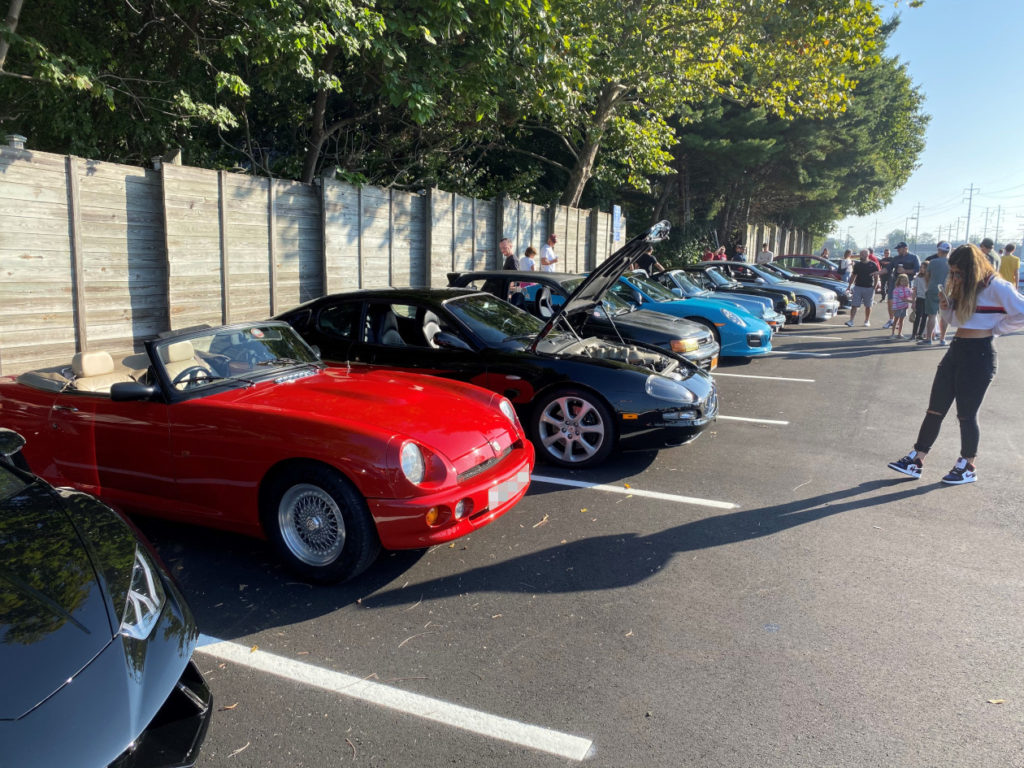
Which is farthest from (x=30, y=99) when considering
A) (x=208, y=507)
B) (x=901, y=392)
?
(x=901, y=392)

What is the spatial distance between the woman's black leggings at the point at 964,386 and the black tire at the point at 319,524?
4483mm

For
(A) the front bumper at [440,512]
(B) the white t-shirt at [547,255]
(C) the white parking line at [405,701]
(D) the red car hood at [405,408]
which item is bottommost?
(C) the white parking line at [405,701]

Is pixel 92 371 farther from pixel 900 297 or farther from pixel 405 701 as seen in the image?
pixel 900 297

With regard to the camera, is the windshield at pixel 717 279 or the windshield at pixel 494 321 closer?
the windshield at pixel 494 321

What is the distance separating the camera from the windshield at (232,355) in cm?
438

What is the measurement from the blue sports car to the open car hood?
3.61 meters

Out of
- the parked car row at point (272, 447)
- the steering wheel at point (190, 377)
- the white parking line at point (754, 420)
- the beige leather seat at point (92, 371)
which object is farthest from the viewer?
the white parking line at point (754, 420)

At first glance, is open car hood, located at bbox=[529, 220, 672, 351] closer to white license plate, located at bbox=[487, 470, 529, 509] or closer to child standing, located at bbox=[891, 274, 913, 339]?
white license plate, located at bbox=[487, 470, 529, 509]

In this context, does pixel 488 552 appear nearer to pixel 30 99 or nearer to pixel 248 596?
pixel 248 596

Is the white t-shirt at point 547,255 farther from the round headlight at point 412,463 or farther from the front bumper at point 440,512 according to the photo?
the round headlight at point 412,463

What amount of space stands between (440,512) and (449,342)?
109 inches

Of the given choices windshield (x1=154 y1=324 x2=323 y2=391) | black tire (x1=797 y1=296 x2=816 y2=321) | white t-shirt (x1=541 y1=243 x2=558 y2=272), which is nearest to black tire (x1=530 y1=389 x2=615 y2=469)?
windshield (x1=154 y1=324 x2=323 y2=391)

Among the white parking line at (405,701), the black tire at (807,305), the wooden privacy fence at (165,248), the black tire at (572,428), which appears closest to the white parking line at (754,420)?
the black tire at (572,428)

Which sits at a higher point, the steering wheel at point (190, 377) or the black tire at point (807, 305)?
the black tire at point (807, 305)
